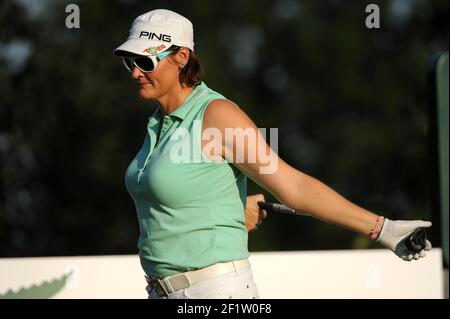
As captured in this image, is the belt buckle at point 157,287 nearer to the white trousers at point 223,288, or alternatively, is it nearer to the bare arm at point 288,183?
the white trousers at point 223,288

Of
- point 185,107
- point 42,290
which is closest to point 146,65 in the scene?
point 185,107

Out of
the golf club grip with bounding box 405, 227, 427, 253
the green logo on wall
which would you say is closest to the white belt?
the golf club grip with bounding box 405, 227, 427, 253

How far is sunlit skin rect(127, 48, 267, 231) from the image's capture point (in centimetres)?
417

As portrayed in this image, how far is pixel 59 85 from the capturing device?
50.4 ft

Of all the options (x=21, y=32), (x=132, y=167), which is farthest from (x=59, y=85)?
(x=132, y=167)

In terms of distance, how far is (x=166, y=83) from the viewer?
13.7 feet

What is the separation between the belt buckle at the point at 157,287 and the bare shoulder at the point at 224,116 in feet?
1.93

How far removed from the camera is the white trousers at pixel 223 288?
395 cm

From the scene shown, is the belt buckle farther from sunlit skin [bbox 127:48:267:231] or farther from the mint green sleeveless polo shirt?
sunlit skin [bbox 127:48:267:231]

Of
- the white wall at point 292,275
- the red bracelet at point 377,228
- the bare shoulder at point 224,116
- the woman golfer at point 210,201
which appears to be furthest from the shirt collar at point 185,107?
the white wall at point 292,275

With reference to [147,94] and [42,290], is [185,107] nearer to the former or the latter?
[147,94]

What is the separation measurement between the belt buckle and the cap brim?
83 cm

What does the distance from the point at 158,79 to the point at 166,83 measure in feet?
0.11
